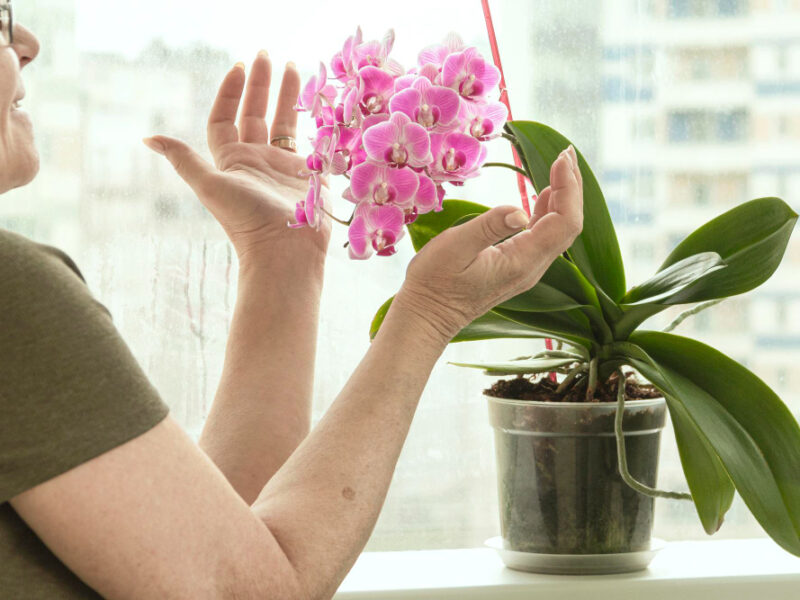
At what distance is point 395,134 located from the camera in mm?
917

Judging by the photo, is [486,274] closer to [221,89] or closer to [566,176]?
[566,176]

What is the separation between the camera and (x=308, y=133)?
1479mm

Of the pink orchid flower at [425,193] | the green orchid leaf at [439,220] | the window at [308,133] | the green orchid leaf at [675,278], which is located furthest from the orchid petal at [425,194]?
the window at [308,133]

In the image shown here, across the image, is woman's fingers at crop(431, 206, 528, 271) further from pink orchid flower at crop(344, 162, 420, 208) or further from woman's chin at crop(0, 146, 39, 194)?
woman's chin at crop(0, 146, 39, 194)

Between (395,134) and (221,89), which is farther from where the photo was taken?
(221,89)

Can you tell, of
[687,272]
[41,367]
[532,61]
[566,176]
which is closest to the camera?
[41,367]

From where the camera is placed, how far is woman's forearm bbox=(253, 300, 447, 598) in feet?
2.60

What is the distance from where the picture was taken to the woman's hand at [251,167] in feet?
3.74

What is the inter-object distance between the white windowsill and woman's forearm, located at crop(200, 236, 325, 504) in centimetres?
30

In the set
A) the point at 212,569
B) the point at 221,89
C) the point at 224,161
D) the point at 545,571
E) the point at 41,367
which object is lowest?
the point at 545,571

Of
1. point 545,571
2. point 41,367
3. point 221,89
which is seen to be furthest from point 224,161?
point 545,571

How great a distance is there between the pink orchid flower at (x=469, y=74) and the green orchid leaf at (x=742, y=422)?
414 millimetres

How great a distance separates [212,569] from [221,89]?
75 cm

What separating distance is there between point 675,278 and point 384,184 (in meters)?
0.39
